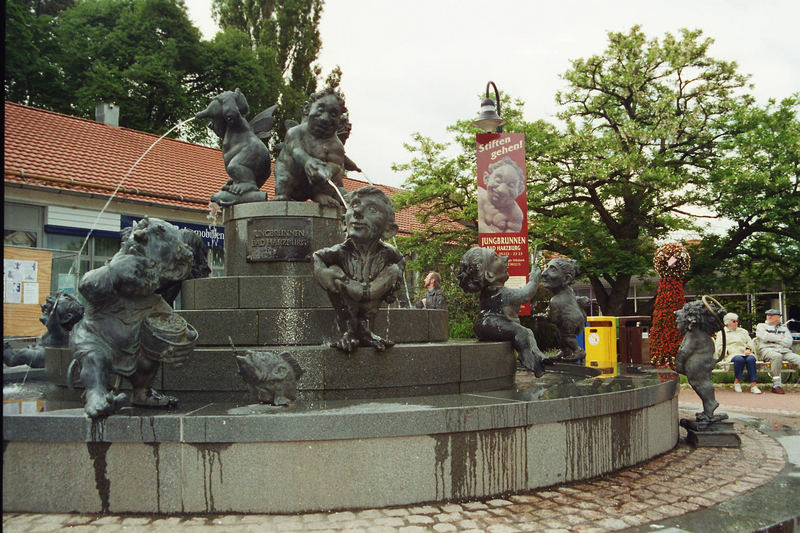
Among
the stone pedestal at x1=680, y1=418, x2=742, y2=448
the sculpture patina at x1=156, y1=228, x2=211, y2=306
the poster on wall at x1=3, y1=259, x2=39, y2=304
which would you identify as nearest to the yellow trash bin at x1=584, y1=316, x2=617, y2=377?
the stone pedestal at x1=680, y1=418, x2=742, y2=448

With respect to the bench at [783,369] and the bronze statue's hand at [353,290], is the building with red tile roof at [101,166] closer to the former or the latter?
the bronze statue's hand at [353,290]

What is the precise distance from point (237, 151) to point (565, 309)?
4.67 metres

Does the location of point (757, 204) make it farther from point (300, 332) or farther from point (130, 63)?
point (130, 63)

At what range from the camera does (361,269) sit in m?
5.71

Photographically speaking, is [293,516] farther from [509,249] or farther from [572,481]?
[509,249]

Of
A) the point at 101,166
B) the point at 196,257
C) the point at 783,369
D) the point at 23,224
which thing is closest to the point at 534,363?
the point at 196,257

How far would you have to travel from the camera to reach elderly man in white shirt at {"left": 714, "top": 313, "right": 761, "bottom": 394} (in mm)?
12789

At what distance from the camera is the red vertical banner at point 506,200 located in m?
14.6

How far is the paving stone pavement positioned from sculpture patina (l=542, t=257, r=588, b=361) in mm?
2747

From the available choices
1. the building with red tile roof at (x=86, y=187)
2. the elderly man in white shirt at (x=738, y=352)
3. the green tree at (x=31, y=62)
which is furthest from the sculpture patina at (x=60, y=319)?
the green tree at (x=31, y=62)

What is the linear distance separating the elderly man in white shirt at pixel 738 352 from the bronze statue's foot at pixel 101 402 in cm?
1144

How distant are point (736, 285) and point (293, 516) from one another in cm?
2352

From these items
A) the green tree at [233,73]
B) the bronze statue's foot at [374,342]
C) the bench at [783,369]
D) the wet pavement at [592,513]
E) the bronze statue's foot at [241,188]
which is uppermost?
the green tree at [233,73]

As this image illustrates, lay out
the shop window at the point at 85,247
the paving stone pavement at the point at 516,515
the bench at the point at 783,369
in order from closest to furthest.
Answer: the paving stone pavement at the point at 516,515 < the bench at the point at 783,369 < the shop window at the point at 85,247
